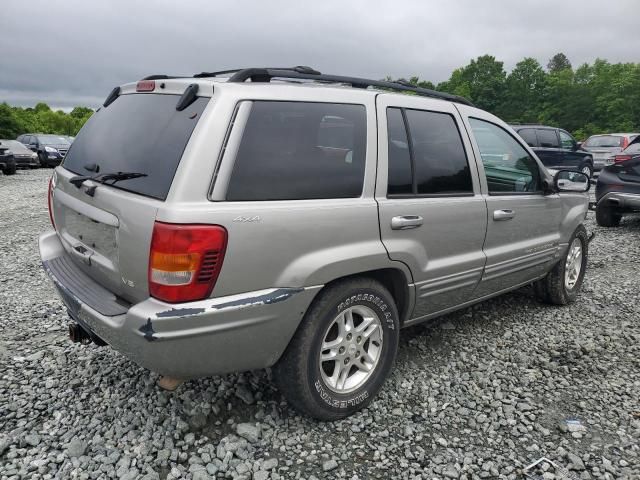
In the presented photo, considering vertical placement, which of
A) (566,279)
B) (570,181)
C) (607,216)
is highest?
(570,181)

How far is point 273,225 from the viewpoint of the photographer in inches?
86.7

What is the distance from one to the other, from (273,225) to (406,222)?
88 centimetres

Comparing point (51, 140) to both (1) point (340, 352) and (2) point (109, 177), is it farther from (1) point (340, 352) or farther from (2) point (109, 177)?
(1) point (340, 352)

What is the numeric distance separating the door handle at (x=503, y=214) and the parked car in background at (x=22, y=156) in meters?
19.4

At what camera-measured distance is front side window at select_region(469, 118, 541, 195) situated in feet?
11.3

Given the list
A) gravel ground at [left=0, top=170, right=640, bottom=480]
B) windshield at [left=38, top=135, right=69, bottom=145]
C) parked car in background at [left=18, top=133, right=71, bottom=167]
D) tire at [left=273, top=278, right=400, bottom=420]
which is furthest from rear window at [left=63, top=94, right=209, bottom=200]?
windshield at [left=38, top=135, right=69, bottom=145]

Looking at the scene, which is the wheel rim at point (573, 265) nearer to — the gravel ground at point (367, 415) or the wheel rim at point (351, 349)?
the gravel ground at point (367, 415)

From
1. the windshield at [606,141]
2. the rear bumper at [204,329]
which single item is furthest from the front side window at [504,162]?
the windshield at [606,141]

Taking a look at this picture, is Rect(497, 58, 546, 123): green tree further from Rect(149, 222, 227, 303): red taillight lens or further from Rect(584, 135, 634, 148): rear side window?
Rect(149, 222, 227, 303): red taillight lens

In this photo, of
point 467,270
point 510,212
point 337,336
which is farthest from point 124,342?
point 510,212

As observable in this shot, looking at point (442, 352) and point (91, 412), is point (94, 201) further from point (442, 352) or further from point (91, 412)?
point (442, 352)

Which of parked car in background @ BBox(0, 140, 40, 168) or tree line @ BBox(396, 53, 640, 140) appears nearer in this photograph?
parked car in background @ BBox(0, 140, 40, 168)

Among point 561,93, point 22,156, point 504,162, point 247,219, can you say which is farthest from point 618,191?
point 561,93

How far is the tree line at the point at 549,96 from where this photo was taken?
5481 centimetres
